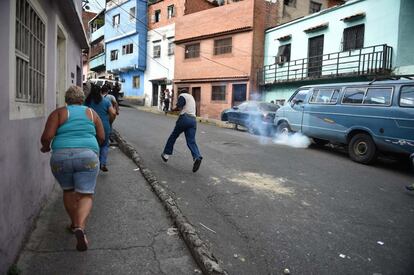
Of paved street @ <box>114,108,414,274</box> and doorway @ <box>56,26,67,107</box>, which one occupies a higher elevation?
doorway @ <box>56,26,67,107</box>

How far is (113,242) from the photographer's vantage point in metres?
3.88

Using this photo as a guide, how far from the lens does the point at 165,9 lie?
29.9 meters

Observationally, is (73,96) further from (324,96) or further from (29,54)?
(324,96)

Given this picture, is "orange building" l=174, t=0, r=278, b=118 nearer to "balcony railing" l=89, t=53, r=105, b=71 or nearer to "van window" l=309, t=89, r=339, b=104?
"van window" l=309, t=89, r=339, b=104

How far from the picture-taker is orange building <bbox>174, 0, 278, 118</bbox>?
73.3ft

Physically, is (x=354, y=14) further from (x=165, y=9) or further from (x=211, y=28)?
(x=165, y=9)

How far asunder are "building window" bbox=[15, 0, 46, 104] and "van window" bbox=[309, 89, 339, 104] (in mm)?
7892

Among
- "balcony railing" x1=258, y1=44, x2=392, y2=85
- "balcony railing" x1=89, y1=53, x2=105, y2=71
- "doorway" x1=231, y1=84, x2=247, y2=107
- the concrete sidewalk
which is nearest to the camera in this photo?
the concrete sidewalk

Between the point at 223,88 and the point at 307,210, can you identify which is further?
the point at 223,88

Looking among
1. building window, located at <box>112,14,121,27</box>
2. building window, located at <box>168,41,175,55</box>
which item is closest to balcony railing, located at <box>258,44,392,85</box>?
building window, located at <box>168,41,175,55</box>

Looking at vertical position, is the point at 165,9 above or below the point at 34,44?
above

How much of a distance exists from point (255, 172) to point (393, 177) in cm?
310

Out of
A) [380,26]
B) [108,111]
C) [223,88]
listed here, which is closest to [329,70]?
[380,26]

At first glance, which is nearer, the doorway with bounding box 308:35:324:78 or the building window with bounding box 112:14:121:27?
the doorway with bounding box 308:35:324:78
